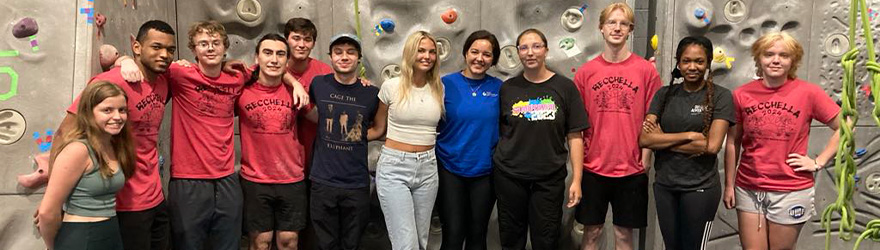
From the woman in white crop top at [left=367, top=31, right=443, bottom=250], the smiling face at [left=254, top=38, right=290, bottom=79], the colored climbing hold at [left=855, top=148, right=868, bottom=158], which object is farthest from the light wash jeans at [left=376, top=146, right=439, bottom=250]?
the colored climbing hold at [left=855, top=148, right=868, bottom=158]

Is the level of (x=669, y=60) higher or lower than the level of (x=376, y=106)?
higher

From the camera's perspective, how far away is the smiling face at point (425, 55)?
2844 mm

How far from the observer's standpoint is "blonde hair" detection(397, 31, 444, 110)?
285 centimetres

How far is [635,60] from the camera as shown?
3.11 metres

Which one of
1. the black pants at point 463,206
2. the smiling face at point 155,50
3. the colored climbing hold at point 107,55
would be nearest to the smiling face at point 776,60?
the black pants at point 463,206

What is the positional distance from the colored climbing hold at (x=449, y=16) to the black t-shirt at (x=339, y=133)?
2.93 feet

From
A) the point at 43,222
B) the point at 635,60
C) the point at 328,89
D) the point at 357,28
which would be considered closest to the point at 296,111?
the point at 328,89

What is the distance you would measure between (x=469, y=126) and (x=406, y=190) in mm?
421

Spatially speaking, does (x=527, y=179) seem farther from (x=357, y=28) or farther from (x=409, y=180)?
(x=357, y=28)

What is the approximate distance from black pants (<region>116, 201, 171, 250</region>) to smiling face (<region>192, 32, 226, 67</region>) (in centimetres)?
63

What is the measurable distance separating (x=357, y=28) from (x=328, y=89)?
81 centimetres

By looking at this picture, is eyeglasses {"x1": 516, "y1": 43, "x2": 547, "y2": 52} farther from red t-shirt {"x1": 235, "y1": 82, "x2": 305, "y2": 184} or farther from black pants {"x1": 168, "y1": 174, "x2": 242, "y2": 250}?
black pants {"x1": 168, "y1": 174, "x2": 242, "y2": 250}

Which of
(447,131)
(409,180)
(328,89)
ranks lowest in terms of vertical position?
(409,180)

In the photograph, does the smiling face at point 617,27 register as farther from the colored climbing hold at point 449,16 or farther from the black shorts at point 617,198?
the colored climbing hold at point 449,16
